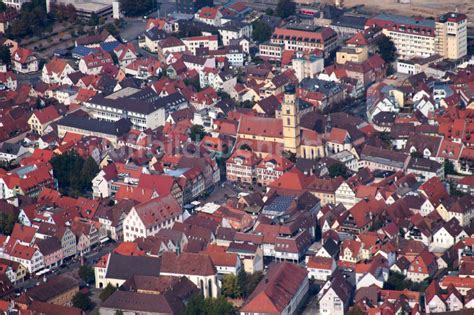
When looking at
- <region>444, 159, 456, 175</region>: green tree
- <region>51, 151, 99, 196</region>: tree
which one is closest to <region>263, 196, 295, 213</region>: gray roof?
<region>444, 159, 456, 175</region>: green tree

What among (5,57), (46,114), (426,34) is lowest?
(5,57)

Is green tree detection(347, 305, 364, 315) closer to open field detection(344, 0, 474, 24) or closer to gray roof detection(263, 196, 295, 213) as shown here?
gray roof detection(263, 196, 295, 213)

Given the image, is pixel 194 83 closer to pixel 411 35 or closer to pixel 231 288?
pixel 411 35

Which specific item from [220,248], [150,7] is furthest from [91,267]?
[150,7]

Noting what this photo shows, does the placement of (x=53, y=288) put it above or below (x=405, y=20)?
below

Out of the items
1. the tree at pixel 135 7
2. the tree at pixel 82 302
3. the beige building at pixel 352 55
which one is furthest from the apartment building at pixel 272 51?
the tree at pixel 82 302

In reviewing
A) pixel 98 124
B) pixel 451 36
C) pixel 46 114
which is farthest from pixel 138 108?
pixel 451 36
